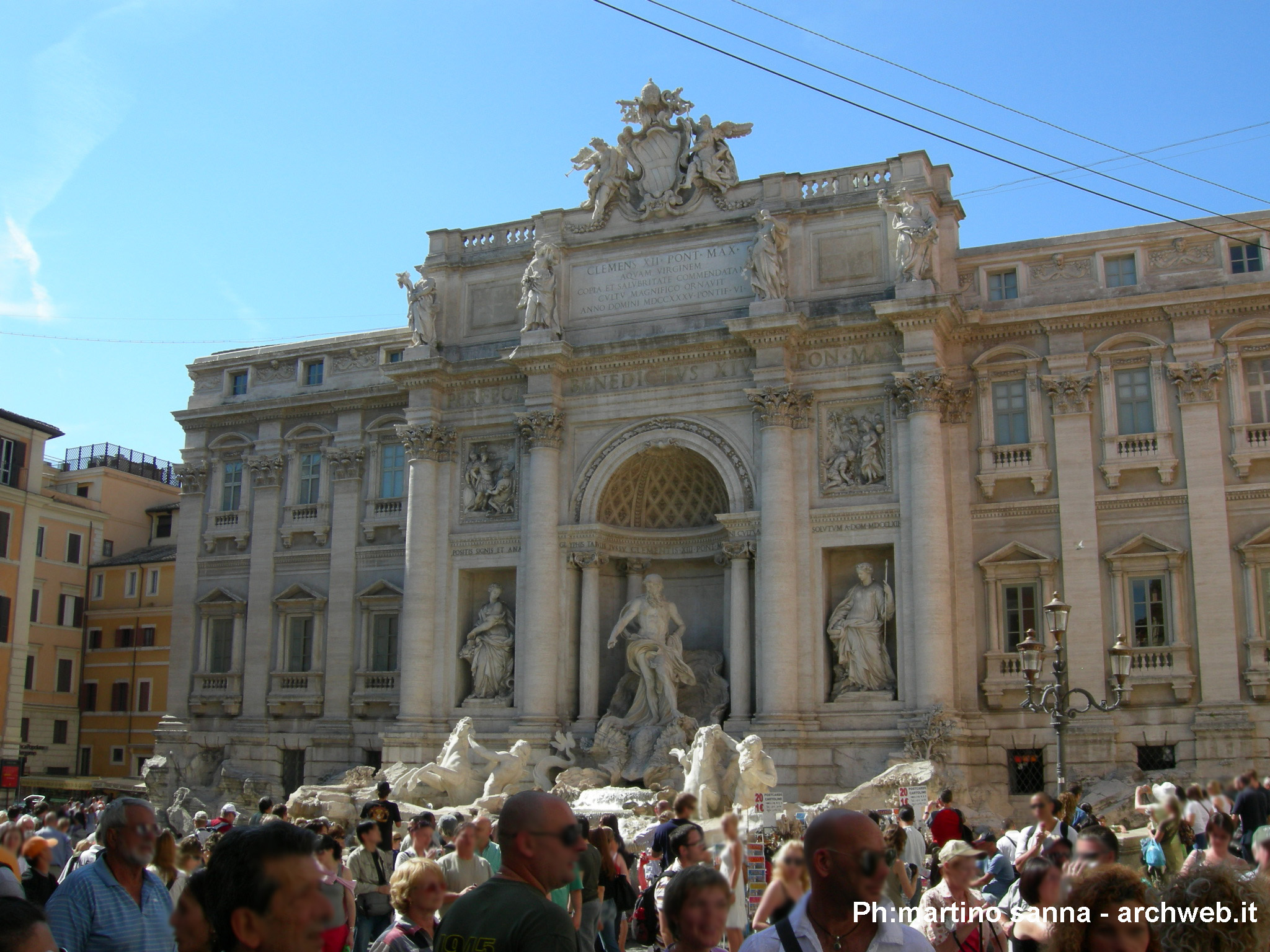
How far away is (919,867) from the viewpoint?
1365 cm

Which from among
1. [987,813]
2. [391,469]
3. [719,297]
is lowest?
[987,813]

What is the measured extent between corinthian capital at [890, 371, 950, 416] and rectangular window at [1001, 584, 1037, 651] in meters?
4.20

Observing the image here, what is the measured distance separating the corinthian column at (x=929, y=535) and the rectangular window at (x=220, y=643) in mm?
19248

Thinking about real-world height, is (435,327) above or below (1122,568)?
above

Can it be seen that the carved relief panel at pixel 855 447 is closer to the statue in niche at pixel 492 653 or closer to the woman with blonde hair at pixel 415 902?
the statue in niche at pixel 492 653

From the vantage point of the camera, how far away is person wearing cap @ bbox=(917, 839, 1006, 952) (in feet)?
25.1

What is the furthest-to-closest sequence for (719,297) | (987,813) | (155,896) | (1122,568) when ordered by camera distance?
(719,297)
(1122,568)
(987,813)
(155,896)

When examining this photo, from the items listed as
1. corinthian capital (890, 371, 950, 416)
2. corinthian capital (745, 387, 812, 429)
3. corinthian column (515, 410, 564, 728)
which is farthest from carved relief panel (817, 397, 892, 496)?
corinthian column (515, 410, 564, 728)

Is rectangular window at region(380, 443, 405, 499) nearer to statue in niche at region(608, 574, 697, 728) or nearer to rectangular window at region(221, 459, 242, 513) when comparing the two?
rectangular window at region(221, 459, 242, 513)

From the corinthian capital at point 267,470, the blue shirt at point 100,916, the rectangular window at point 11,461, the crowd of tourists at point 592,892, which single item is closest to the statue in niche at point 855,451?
the crowd of tourists at point 592,892

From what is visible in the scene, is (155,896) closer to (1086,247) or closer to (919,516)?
(919,516)

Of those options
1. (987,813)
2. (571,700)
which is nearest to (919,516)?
(987,813)

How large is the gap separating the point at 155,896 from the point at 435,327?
26260mm

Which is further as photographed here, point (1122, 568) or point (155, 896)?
point (1122, 568)
